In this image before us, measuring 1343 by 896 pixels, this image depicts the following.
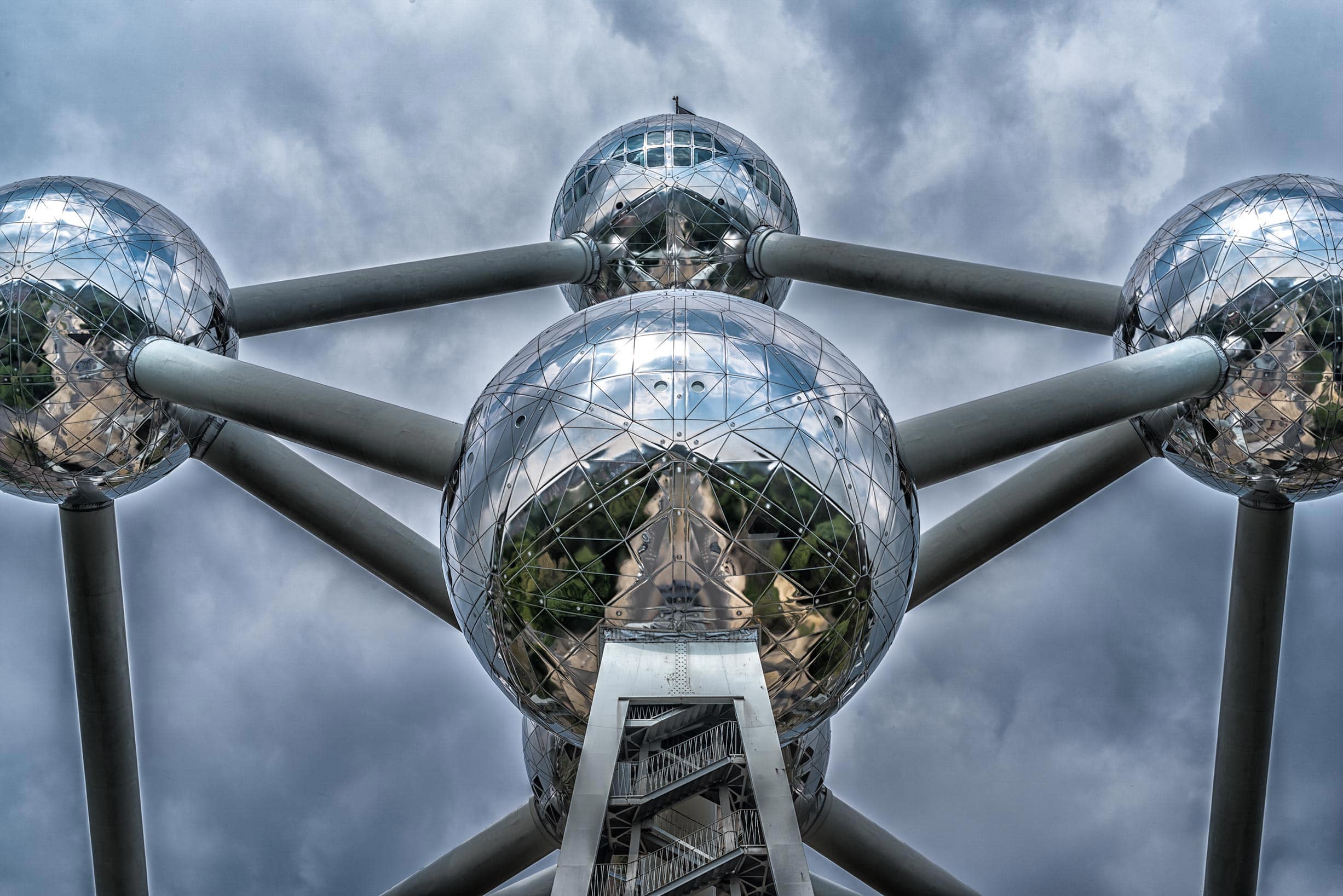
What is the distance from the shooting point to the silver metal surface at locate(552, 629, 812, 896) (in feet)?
25.0

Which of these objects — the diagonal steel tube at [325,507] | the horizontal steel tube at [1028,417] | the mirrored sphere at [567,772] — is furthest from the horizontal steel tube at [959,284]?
the diagonal steel tube at [325,507]

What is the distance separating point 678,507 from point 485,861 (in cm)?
844

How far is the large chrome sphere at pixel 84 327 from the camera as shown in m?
12.8

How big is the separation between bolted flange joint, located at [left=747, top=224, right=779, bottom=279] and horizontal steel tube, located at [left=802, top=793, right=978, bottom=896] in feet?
23.8

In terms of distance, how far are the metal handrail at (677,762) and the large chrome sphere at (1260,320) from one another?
23.8 feet

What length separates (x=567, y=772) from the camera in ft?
50.1

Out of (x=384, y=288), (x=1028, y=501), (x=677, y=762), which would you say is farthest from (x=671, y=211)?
(x=677, y=762)

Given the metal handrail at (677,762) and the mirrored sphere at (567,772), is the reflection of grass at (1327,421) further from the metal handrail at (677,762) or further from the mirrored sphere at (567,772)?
the metal handrail at (677,762)

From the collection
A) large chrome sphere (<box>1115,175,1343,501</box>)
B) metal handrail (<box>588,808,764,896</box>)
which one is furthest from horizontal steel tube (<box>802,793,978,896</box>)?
metal handrail (<box>588,808,764,896</box>)

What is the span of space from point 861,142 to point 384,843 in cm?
1609

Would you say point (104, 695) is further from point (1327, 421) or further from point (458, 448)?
point (1327, 421)

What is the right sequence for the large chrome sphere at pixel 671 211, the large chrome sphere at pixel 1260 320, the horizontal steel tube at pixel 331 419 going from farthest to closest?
the large chrome sphere at pixel 671 211 < the large chrome sphere at pixel 1260 320 < the horizontal steel tube at pixel 331 419

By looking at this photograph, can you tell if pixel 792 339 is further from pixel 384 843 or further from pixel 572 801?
pixel 384 843

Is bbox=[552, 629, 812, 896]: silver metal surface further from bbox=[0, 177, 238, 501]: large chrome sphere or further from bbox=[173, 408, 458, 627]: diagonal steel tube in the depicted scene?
bbox=[0, 177, 238, 501]: large chrome sphere
